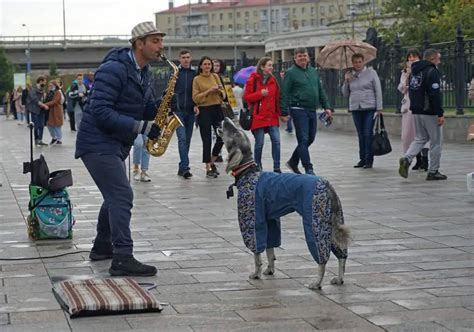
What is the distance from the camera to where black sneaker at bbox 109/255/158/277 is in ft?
27.7

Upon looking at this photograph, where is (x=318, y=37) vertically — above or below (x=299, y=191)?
above

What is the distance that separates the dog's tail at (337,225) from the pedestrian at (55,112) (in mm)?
20124

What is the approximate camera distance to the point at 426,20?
182 ft

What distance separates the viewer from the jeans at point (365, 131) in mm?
17734

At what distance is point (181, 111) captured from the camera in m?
17.0

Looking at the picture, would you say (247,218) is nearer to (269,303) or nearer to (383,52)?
(269,303)

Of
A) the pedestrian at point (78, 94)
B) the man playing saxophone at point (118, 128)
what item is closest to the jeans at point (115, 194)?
the man playing saxophone at point (118, 128)

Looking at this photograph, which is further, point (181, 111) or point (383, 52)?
point (383, 52)

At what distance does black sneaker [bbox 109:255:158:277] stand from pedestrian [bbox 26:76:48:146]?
19.4m

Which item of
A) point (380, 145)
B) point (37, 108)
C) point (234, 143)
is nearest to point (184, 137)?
point (380, 145)

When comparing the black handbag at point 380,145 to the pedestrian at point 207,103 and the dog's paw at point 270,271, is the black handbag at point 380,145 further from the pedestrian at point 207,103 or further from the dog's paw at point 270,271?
the dog's paw at point 270,271

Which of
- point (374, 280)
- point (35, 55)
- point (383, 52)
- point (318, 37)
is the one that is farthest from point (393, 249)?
point (35, 55)

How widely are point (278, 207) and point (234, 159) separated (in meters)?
0.51

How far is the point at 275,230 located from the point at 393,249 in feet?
5.55
